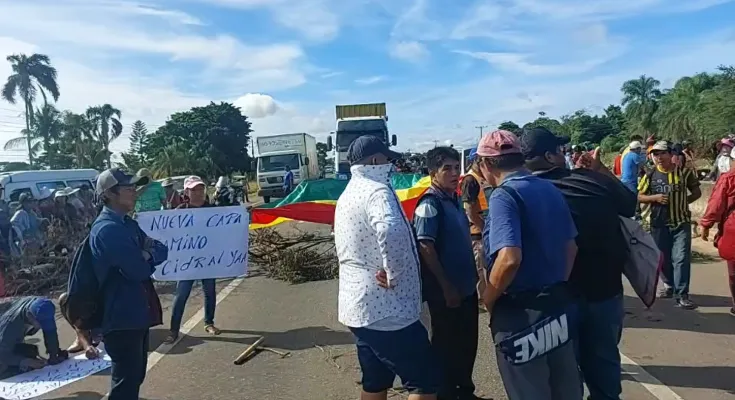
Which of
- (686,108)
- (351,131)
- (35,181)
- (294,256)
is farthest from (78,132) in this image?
(294,256)

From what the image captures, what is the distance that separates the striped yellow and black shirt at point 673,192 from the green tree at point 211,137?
59337 millimetres

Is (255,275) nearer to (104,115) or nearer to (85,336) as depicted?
(85,336)

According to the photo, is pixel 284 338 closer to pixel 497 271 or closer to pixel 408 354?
pixel 408 354

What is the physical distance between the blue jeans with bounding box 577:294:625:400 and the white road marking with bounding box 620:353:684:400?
119 centimetres

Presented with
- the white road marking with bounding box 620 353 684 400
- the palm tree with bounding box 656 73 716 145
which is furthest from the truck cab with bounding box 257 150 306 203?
the white road marking with bounding box 620 353 684 400

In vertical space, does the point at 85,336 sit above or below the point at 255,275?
above

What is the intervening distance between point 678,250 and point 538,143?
14.5 feet

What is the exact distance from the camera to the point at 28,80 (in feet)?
Result: 166

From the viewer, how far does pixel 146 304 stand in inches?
166

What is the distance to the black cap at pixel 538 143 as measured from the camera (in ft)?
13.1

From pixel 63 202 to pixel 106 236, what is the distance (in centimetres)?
1074

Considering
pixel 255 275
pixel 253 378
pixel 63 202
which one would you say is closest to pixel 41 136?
pixel 63 202

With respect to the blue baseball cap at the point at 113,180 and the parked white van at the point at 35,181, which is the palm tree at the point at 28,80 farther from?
the blue baseball cap at the point at 113,180

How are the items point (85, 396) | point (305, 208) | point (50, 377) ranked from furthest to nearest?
point (305, 208) < point (85, 396) < point (50, 377)
